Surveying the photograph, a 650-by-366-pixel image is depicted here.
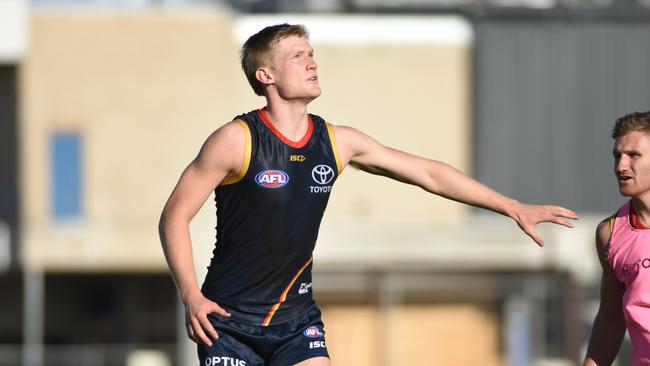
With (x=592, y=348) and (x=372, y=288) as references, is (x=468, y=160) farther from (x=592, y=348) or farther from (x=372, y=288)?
(x=592, y=348)

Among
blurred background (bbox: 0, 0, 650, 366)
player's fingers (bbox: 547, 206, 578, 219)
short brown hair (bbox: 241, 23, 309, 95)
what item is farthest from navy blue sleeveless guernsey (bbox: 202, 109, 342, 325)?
blurred background (bbox: 0, 0, 650, 366)

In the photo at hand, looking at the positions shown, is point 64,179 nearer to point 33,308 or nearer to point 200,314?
point 33,308

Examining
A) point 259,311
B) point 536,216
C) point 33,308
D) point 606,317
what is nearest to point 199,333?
point 259,311

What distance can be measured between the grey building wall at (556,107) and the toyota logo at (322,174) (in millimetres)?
23767

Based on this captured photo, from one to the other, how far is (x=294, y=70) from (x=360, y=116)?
2345 cm

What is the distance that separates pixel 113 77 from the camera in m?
30.3

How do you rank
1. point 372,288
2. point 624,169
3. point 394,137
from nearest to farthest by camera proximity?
point 624,169
point 372,288
point 394,137

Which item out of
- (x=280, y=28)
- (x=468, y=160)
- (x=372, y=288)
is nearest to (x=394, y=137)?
(x=468, y=160)

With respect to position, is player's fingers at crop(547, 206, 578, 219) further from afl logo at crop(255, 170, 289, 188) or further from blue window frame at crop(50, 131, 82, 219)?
blue window frame at crop(50, 131, 82, 219)

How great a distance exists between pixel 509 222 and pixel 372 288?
3027 millimetres

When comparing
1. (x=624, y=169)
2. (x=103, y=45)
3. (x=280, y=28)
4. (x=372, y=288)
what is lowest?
(x=372, y=288)

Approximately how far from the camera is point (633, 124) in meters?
6.83

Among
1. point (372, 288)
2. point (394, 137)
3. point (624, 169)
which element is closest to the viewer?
point (624, 169)

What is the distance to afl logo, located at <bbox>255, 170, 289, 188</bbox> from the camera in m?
6.79
